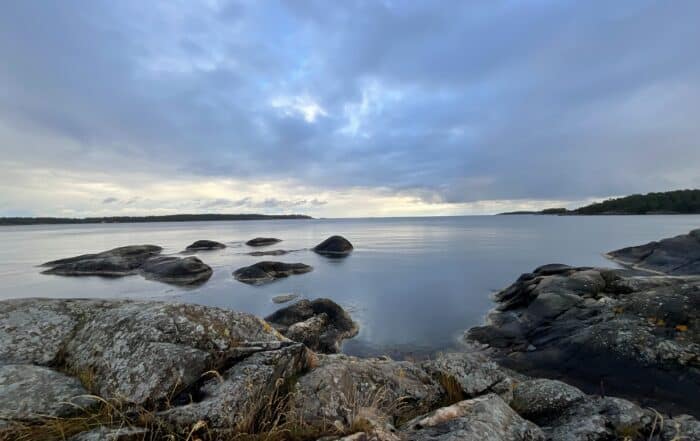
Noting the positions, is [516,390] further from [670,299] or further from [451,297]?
[451,297]

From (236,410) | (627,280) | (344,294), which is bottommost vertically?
(344,294)

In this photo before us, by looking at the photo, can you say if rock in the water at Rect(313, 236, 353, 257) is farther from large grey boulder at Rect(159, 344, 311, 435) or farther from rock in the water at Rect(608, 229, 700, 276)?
large grey boulder at Rect(159, 344, 311, 435)

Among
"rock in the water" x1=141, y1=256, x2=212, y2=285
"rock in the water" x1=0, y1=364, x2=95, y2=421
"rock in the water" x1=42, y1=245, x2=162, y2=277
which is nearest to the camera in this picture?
"rock in the water" x1=0, y1=364, x2=95, y2=421

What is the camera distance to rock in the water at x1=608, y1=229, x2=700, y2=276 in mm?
26406

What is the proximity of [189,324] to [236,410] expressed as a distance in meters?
1.62

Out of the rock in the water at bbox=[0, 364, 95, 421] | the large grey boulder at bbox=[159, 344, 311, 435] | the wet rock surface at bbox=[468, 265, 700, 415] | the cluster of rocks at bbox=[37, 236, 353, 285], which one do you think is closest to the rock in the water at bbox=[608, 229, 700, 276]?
the wet rock surface at bbox=[468, 265, 700, 415]

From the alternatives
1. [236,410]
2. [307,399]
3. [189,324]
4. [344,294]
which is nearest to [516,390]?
[307,399]

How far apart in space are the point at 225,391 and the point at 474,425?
318cm

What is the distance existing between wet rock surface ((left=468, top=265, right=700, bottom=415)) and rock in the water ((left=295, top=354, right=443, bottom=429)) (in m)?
4.37

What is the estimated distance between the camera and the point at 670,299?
10.7 metres

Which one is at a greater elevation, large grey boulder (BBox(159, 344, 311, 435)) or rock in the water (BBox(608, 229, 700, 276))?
large grey boulder (BBox(159, 344, 311, 435))

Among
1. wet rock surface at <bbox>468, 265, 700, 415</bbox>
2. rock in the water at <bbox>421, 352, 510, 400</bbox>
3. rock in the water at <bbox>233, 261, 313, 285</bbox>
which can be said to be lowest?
rock in the water at <bbox>233, 261, 313, 285</bbox>

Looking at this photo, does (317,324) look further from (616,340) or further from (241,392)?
(241,392)

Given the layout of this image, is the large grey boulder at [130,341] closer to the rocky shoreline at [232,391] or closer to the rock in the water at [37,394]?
the rocky shoreline at [232,391]
